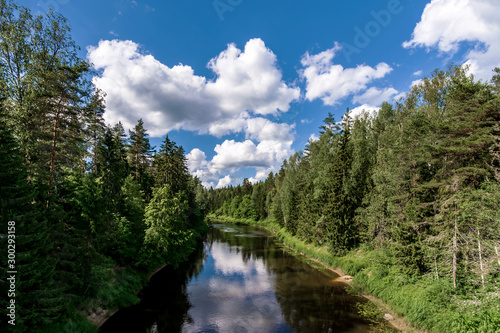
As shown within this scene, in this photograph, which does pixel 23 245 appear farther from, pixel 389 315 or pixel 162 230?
pixel 389 315

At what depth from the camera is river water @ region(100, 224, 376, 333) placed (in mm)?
19484

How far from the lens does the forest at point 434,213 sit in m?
15.6

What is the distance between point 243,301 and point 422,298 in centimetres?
1596

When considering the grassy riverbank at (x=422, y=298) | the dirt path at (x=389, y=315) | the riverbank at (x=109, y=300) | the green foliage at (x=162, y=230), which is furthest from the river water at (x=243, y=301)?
the green foliage at (x=162, y=230)

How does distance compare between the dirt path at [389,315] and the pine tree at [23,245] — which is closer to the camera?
the pine tree at [23,245]

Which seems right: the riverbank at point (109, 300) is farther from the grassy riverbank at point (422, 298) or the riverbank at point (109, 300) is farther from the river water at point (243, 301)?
the grassy riverbank at point (422, 298)

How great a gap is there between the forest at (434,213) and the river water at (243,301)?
14.7 ft

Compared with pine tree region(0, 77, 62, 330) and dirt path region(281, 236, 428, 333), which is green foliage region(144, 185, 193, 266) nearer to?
pine tree region(0, 77, 62, 330)

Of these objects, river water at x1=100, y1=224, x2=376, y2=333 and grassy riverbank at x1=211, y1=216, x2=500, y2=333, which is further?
river water at x1=100, y1=224, x2=376, y2=333

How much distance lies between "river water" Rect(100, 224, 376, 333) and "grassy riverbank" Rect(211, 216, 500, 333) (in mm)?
3041

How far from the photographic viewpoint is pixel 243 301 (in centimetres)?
2428

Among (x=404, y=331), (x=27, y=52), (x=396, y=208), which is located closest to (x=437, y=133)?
(x=396, y=208)

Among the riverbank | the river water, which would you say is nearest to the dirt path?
the river water

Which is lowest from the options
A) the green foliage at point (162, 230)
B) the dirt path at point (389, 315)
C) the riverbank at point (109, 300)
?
the dirt path at point (389, 315)
